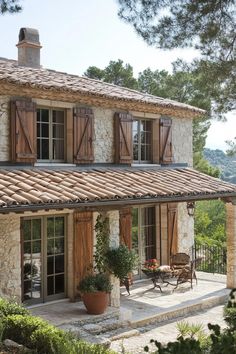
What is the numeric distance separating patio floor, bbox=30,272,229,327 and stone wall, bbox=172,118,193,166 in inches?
154

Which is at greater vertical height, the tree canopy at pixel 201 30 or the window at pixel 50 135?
the tree canopy at pixel 201 30

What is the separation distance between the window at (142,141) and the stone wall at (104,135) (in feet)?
3.86

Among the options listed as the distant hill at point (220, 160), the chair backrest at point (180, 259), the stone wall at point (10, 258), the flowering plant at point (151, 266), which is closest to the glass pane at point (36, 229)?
the stone wall at point (10, 258)

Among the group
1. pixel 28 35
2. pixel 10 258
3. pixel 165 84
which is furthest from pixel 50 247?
pixel 165 84

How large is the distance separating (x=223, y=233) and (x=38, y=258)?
15.2 metres

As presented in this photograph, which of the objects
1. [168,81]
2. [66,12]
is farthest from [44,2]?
[168,81]

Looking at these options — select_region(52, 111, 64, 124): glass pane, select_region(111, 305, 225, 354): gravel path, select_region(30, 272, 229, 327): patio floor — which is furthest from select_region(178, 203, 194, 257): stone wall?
select_region(52, 111, 64, 124): glass pane

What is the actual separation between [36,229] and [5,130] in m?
2.34

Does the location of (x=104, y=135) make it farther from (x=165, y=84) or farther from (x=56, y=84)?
(x=165, y=84)

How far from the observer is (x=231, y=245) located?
13.2 m

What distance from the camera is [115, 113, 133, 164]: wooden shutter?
13000 mm

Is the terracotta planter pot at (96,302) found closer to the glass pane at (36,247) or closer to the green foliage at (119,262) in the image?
the green foliage at (119,262)

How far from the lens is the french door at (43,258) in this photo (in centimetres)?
1066

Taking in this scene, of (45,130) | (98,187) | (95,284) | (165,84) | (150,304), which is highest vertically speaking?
(165,84)
